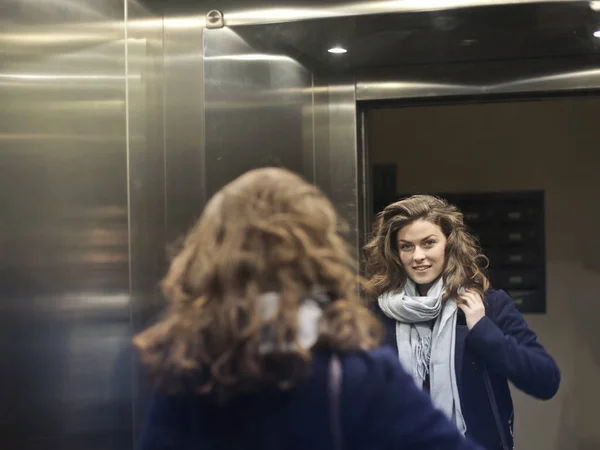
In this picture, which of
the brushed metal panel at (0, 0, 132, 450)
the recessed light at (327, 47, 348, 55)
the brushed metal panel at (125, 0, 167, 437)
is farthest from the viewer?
the recessed light at (327, 47, 348, 55)

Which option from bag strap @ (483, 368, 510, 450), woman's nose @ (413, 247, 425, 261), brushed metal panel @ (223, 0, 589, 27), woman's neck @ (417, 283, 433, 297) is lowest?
bag strap @ (483, 368, 510, 450)

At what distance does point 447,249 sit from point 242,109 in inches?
24.6

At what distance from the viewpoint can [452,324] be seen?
5.88 feet

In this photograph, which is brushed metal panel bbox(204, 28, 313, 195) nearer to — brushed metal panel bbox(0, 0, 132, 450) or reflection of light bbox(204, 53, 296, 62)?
reflection of light bbox(204, 53, 296, 62)

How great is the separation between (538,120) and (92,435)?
92.1 inches

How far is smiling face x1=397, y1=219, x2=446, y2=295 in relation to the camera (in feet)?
6.00

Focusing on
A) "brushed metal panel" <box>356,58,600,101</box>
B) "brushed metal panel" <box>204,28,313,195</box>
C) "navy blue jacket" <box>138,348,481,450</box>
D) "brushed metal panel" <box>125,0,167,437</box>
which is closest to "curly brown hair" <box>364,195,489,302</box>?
"brushed metal panel" <box>204,28,313,195</box>

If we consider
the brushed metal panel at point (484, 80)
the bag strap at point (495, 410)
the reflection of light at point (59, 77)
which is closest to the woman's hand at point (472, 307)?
the bag strap at point (495, 410)

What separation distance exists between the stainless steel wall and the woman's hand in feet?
2.41

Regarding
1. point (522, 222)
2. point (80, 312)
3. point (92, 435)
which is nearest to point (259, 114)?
point (80, 312)

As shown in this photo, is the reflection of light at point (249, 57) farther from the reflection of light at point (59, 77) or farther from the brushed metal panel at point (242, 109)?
the reflection of light at point (59, 77)

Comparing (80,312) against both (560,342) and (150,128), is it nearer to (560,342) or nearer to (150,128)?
(150,128)

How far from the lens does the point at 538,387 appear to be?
1693mm

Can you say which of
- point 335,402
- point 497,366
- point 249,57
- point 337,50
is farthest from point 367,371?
point 337,50
